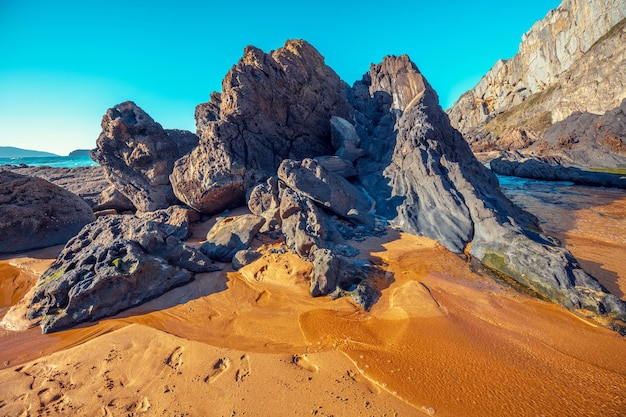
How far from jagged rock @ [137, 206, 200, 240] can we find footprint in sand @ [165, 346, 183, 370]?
6186mm

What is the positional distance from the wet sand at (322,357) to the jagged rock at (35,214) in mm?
5074

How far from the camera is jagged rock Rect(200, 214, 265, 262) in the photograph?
25.7ft

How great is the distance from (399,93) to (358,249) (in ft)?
77.7

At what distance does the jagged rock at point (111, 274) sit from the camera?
5211mm

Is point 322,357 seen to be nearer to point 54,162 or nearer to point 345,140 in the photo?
point 345,140

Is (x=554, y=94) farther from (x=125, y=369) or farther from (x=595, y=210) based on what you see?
(x=125, y=369)

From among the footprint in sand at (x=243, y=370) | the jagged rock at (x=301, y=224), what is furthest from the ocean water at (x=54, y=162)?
the footprint in sand at (x=243, y=370)

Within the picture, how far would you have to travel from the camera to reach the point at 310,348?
163 inches

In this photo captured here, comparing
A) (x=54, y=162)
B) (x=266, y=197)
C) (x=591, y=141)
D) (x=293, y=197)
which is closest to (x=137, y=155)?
(x=266, y=197)

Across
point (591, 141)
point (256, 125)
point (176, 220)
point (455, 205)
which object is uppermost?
point (591, 141)

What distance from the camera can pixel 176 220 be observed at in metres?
10.2

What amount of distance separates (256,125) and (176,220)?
18.0 ft

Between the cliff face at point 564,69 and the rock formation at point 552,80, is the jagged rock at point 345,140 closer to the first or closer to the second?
the rock formation at point 552,80

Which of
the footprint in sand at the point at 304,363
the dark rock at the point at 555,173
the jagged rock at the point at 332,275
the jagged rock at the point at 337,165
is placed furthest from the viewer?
the dark rock at the point at 555,173
